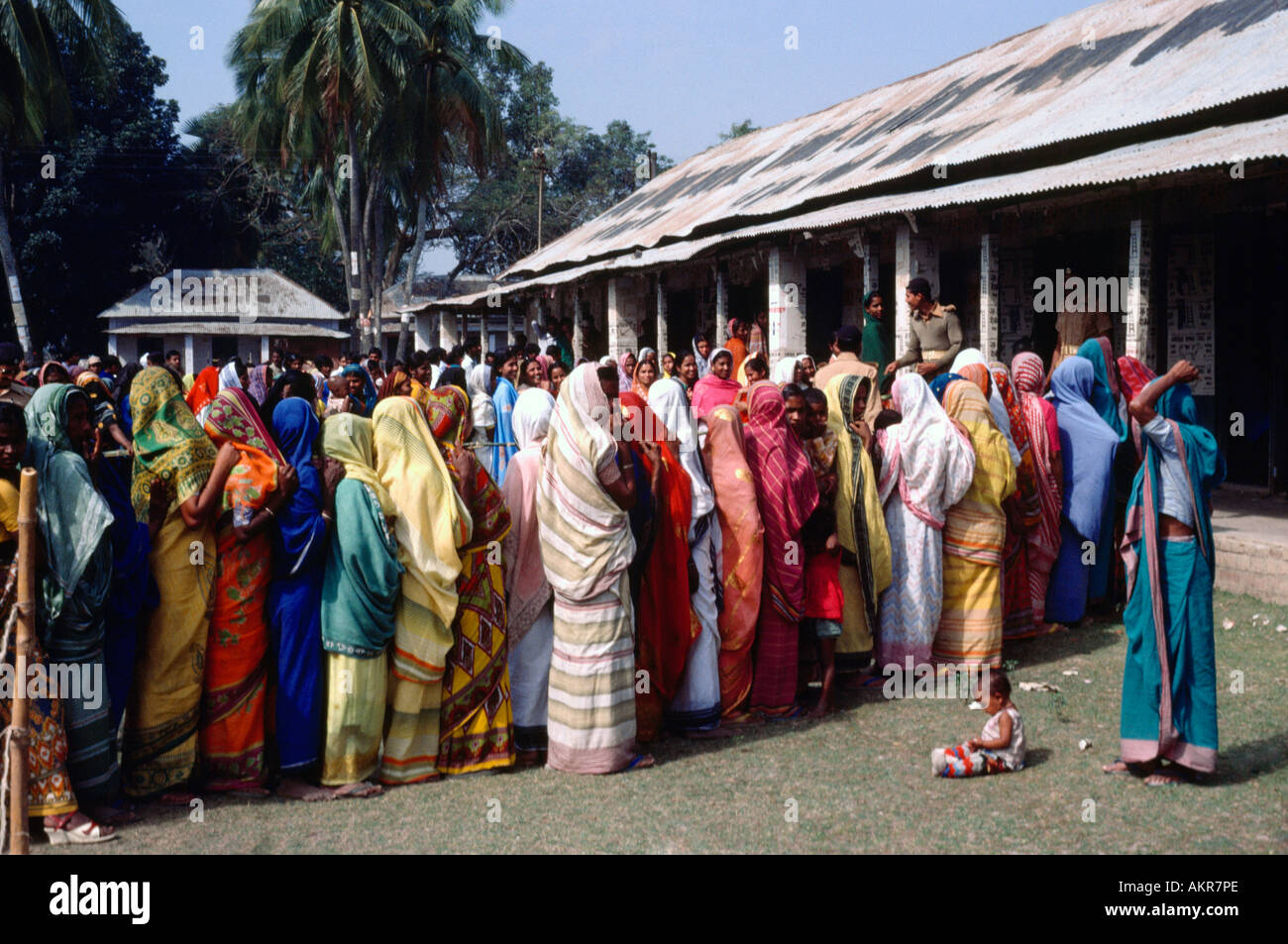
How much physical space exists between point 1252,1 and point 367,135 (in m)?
18.8

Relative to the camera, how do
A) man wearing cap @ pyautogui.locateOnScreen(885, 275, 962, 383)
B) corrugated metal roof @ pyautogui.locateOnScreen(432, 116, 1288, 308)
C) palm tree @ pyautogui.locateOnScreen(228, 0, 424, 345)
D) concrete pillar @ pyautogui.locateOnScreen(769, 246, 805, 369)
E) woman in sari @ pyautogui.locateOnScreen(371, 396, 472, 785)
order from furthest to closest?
palm tree @ pyautogui.locateOnScreen(228, 0, 424, 345) → concrete pillar @ pyautogui.locateOnScreen(769, 246, 805, 369) → man wearing cap @ pyautogui.locateOnScreen(885, 275, 962, 383) → corrugated metal roof @ pyautogui.locateOnScreen(432, 116, 1288, 308) → woman in sari @ pyautogui.locateOnScreen(371, 396, 472, 785)

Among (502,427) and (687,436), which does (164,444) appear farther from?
(502,427)

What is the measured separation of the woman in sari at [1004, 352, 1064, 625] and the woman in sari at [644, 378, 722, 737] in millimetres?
2420

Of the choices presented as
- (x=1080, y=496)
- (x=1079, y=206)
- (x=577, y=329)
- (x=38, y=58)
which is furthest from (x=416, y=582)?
(x=38, y=58)

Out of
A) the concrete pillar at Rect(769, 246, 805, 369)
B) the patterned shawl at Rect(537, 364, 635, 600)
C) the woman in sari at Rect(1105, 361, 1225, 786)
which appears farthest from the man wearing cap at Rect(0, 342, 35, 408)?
the concrete pillar at Rect(769, 246, 805, 369)

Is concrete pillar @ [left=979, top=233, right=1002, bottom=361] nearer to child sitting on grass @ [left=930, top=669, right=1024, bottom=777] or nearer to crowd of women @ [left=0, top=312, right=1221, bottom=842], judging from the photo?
crowd of women @ [left=0, top=312, right=1221, bottom=842]

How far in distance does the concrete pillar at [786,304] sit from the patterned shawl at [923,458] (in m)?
6.93

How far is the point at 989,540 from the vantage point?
19.6ft

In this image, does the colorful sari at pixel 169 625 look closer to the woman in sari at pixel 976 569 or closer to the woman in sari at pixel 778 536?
the woman in sari at pixel 778 536

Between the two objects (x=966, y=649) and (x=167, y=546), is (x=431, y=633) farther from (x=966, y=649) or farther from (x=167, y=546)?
(x=966, y=649)

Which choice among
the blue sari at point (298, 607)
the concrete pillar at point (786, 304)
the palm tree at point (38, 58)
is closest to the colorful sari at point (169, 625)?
the blue sari at point (298, 607)

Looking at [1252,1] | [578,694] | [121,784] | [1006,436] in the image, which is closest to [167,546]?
[121,784]

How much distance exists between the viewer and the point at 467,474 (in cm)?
477

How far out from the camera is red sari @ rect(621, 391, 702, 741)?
5.14m
